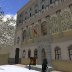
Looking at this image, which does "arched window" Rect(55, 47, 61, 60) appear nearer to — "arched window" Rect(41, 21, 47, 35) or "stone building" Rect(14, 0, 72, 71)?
"stone building" Rect(14, 0, 72, 71)

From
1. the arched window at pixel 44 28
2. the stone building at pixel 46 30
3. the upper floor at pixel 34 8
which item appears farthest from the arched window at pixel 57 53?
the upper floor at pixel 34 8

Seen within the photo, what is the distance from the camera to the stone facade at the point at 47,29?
21.0m

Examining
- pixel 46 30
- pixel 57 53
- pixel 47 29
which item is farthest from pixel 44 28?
pixel 57 53

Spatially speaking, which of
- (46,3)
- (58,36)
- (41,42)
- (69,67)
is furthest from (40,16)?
(69,67)

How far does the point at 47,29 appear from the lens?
24859 mm

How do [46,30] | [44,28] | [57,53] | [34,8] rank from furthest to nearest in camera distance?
A: [34,8], [44,28], [46,30], [57,53]

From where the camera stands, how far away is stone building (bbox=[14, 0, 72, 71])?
828 inches

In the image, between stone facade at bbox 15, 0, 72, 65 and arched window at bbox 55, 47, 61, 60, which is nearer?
stone facade at bbox 15, 0, 72, 65

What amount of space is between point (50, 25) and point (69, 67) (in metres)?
6.98

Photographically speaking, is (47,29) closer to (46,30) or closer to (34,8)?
(46,30)

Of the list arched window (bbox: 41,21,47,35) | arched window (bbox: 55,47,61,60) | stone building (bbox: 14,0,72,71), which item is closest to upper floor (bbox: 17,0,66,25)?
stone building (bbox: 14,0,72,71)

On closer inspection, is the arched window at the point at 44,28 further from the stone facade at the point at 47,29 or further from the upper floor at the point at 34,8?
the upper floor at the point at 34,8

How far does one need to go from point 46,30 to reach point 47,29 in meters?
0.63

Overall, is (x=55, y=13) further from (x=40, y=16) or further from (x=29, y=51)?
(x=29, y=51)
